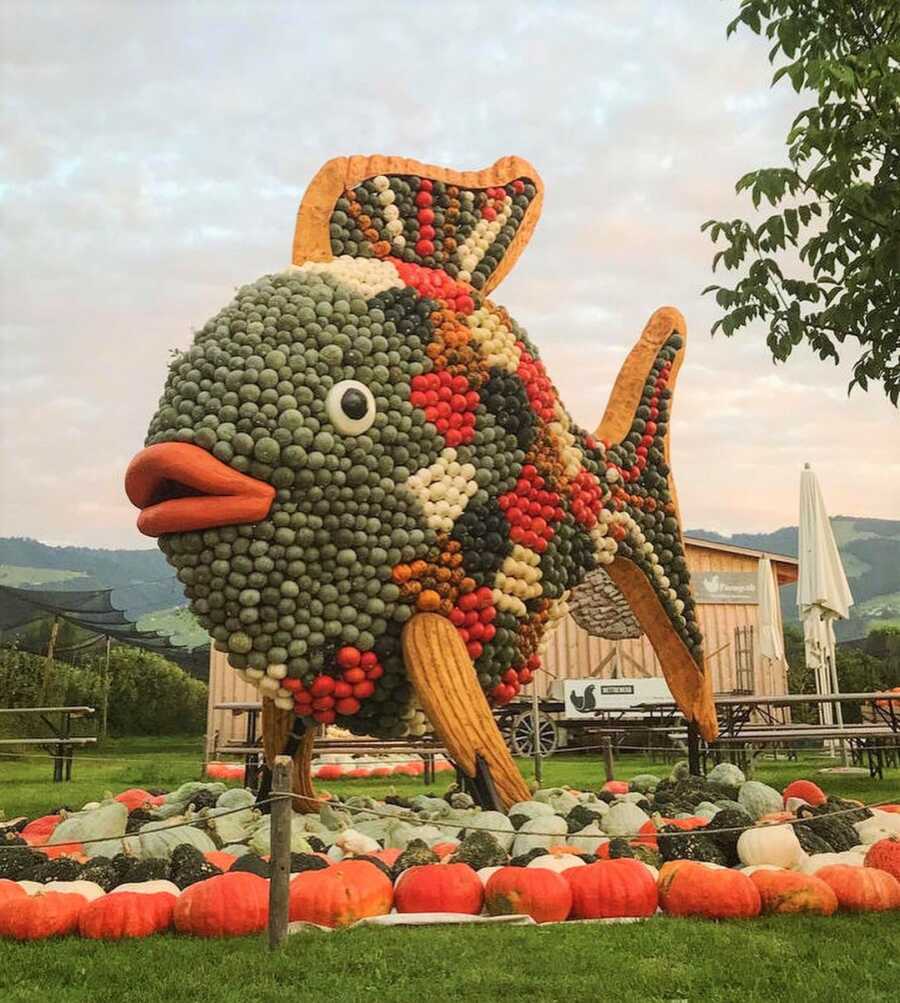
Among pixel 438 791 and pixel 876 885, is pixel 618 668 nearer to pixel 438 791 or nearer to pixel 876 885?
pixel 438 791

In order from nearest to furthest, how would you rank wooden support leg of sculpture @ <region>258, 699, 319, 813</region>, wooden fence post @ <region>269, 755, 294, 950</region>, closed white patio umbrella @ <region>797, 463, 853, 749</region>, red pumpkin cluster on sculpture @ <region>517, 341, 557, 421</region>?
1. wooden fence post @ <region>269, 755, 294, 950</region>
2. red pumpkin cluster on sculpture @ <region>517, 341, 557, 421</region>
3. wooden support leg of sculpture @ <region>258, 699, 319, 813</region>
4. closed white patio umbrella @ <region>797, 463, 853, 749</region>

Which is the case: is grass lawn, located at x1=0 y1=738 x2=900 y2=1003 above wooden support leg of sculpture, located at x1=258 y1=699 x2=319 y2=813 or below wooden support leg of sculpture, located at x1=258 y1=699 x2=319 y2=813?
below

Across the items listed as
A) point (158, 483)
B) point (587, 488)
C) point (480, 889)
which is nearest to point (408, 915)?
point (480, 889)

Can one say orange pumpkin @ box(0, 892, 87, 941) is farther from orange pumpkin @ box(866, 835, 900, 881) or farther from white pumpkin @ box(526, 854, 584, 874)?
orange pumpkin @ box(866, 835, 900, 881)

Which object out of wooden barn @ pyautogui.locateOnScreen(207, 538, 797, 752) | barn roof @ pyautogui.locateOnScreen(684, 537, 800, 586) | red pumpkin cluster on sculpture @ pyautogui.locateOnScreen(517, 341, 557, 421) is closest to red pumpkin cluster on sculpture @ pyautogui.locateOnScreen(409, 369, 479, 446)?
red pumpkin cluster on sculpture @ pyautogui.locateOnScreen(517, 341, 557, 421)

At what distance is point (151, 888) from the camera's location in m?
3.95

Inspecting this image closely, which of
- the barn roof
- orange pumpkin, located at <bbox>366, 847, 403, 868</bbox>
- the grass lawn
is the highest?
the barn roof

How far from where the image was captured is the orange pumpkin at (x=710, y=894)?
3.87 metres

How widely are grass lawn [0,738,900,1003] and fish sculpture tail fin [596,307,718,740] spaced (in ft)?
10.4

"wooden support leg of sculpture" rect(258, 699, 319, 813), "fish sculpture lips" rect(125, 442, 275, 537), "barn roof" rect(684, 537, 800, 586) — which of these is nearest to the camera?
"fish sculpture lips" rect(125, 442, 275, 537)

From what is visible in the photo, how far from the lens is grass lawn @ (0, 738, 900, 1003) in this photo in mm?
2943

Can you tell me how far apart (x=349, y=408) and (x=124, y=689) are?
63.1ft

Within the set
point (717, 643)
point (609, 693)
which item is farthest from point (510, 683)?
point (717, 643)

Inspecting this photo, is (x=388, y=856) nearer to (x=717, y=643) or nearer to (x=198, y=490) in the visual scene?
(x=198, y=490)
